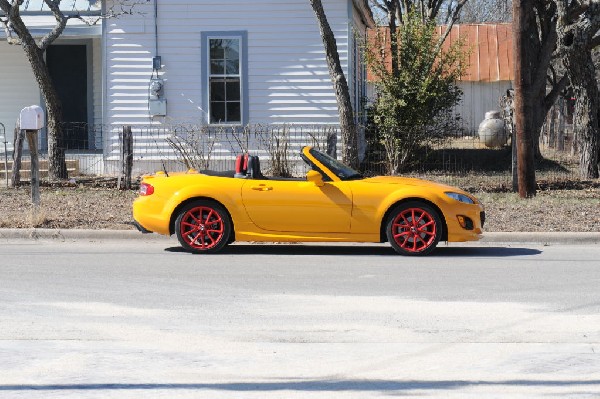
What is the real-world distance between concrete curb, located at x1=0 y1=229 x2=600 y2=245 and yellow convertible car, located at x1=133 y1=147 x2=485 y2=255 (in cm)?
190

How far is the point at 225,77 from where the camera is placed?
942 inches

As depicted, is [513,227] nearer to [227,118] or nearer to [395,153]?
[395,153]

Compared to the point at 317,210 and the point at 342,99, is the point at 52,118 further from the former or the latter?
the point at 317,210

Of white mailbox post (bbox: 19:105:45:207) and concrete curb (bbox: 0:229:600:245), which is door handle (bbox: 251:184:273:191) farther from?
white mailbox post (bbox: 19:105:45:207)

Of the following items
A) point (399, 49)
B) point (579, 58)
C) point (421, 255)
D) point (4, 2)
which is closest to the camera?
point (421, 255)

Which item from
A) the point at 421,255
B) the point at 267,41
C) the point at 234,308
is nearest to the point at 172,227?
the point at 421,255

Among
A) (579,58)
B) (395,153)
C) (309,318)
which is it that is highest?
(579,58)

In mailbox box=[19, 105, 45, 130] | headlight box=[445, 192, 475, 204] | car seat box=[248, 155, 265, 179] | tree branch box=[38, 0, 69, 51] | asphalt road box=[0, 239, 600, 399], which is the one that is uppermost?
tree branch box=[38, 0, 69, 51]

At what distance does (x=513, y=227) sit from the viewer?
15.5 metres

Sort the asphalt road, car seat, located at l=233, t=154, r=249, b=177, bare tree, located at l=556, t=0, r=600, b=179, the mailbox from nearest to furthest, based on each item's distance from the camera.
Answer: the asphalt road
car seat, located at l=233, t=154, r=249, b=177
the mailbox
bare tree, located at l=556, t=0, r=600, b=179

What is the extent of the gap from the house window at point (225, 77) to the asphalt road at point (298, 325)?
10.9 metres

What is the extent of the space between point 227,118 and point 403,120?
12.9 ft

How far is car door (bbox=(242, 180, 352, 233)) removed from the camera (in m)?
12.9

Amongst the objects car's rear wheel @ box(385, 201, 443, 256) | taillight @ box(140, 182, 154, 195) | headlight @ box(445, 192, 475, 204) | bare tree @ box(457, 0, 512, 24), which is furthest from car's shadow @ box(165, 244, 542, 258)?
bare tree @ box(457, 0, 512, 24)
